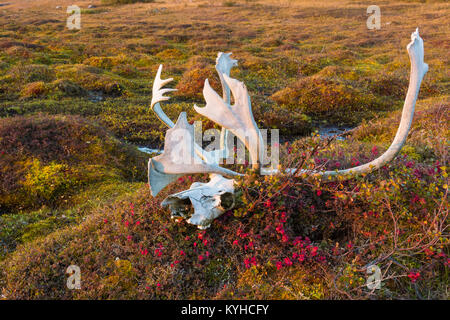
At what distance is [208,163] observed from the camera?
4.13 m

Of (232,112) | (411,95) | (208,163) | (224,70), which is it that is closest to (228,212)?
(208,163)

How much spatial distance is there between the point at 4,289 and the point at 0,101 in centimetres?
1179

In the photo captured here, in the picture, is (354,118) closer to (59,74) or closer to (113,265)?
(113,265)

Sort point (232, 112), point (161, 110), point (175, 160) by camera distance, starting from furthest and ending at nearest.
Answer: point (161, 110) < point (175, 160) < point (232, 112)

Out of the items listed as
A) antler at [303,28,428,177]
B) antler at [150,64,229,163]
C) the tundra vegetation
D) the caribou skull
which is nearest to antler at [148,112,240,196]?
the caribou skull

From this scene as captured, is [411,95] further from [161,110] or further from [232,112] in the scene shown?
[161,110]

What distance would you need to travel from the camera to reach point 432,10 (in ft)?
145

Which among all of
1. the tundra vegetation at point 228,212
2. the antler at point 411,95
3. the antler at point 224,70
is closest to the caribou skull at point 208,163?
the antler at point 411,95

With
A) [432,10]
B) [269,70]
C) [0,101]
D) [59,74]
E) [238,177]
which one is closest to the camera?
[238,177]

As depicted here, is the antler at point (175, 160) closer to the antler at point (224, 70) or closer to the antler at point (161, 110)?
the antler at point (161, 110)

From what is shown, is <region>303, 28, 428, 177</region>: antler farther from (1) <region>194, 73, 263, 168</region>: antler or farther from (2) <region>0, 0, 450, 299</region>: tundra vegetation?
(1) <region>194, 73, 263, 168</region>: antler

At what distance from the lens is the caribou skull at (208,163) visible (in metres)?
3.77

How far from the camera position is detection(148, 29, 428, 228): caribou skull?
12.4ft

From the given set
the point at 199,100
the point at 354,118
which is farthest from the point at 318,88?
the point at 199,100
